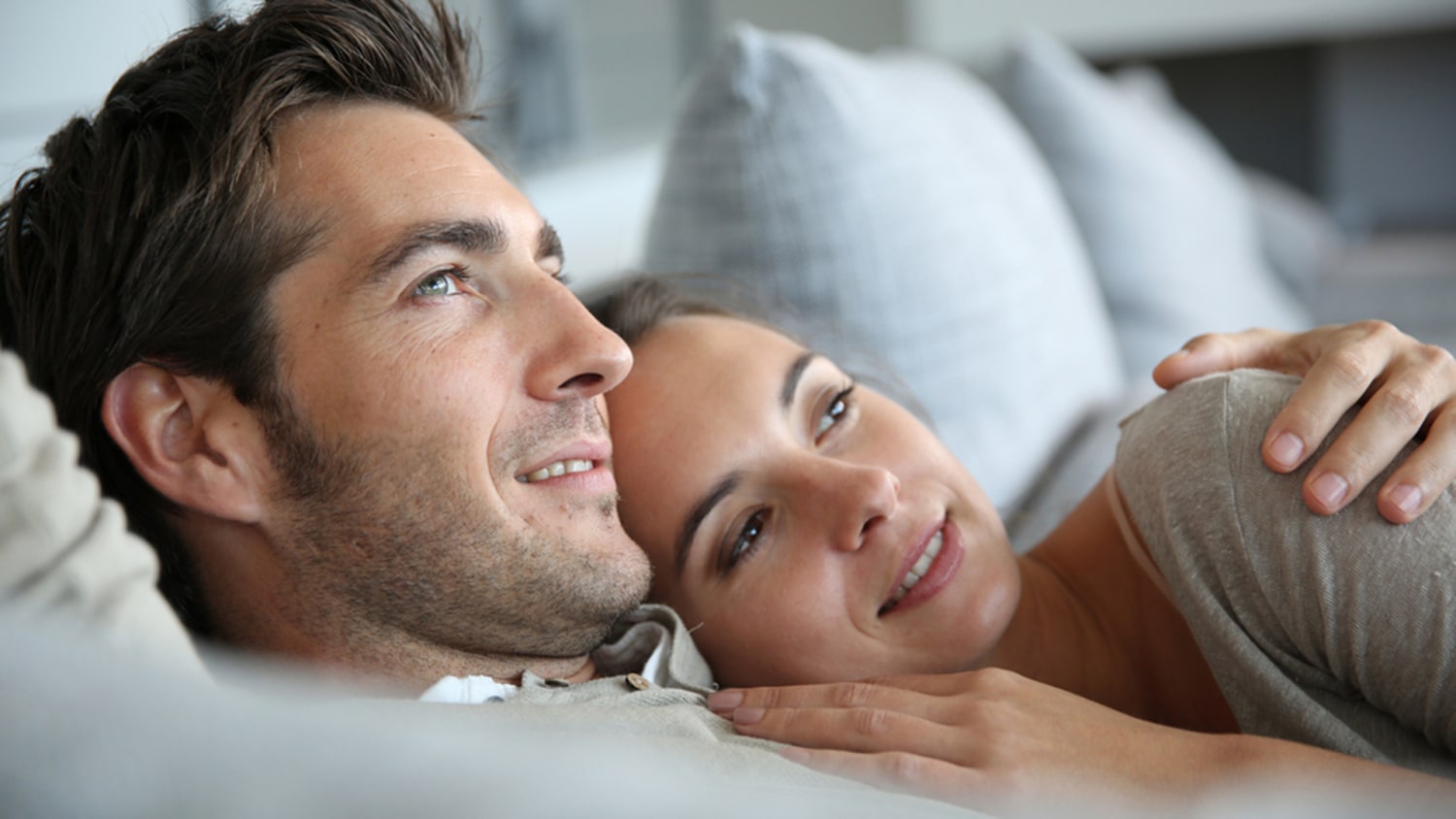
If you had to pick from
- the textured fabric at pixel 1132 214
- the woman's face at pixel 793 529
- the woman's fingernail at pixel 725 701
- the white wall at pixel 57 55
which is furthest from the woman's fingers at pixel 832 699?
the textured fabric at pixel 1132 214

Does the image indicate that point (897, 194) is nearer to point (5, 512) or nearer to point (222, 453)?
point (222, 453)

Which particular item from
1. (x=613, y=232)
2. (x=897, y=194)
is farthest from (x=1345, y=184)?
(x=897, y=194)

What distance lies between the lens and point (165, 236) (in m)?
0.87

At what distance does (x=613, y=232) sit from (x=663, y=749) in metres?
1.68

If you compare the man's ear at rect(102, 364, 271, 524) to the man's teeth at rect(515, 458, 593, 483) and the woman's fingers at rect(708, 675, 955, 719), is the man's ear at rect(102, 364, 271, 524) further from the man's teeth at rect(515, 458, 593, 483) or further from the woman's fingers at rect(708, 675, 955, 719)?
the woman's fingers at rect(708, 675, 955, 719)

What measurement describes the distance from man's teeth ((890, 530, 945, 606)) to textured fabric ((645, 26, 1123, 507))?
1.32 feet

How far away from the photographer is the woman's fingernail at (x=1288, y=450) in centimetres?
83

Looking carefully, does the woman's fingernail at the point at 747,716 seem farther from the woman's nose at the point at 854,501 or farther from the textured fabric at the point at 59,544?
the textured fabric at the point at 59,544

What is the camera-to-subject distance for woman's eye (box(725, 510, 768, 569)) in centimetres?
101

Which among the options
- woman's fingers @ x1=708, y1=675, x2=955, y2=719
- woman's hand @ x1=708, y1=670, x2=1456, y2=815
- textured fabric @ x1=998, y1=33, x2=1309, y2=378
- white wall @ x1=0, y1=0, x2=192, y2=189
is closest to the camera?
woman's hand @ x1=708, y1=670, x2=1456, y2=815

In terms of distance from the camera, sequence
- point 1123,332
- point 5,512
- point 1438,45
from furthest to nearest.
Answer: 1. point 1438,45
2. point 1123,332
3. point 5,512

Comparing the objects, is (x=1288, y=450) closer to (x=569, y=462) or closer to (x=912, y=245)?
(x=569, y=462)

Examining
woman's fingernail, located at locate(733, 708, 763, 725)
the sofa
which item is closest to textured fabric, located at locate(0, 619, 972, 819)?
woman's fingernail, located at locate(733, 708, 763, 725)

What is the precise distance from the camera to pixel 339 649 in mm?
906
